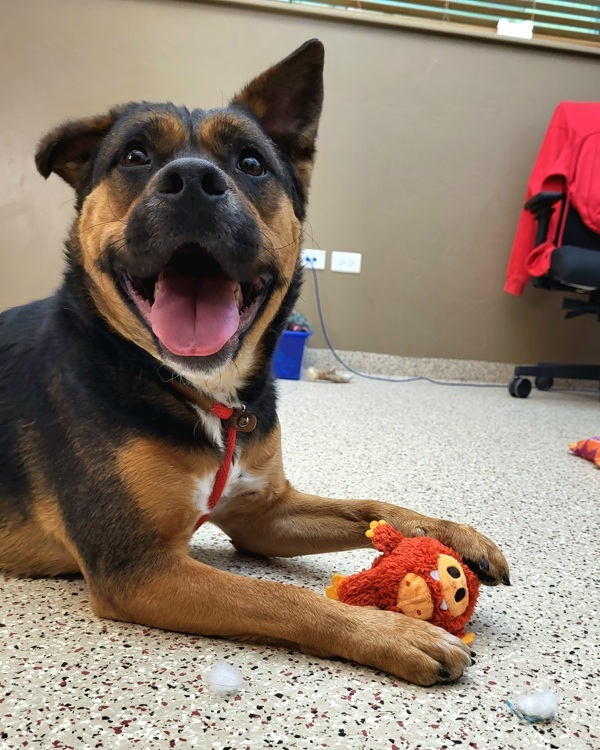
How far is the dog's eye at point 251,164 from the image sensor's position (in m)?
1.33

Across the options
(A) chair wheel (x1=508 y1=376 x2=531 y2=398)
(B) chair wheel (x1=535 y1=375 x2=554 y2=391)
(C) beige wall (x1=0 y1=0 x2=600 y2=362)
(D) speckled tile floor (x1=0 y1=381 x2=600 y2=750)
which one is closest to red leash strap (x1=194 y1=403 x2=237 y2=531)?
(D) speckled tile floor (x1=0 y1=381 x2=600 y2=750)

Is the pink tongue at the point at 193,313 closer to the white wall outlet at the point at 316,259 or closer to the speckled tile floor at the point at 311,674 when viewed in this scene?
the speckled tile floor at the point at 311,674

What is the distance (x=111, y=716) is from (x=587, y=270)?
11.8 feet

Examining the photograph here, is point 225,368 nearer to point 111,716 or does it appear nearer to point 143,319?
point 143,319

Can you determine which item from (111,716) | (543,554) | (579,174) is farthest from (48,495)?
(579,174)

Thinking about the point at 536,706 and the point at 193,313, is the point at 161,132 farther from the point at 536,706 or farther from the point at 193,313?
the point at 536,706

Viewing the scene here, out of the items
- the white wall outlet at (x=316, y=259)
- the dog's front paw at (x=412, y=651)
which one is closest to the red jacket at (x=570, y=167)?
the white wall outlet at (x=316, y=259)

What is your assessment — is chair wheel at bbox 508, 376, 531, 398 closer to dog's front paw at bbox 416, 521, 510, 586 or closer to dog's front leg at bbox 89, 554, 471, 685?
dog's front paw at bbox 416, 521, 510, 586

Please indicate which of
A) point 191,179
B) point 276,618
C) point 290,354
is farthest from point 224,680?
point 290,354

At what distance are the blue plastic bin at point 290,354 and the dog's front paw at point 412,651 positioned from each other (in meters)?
3.16

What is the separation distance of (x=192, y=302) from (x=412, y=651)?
721mm

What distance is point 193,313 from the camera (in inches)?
45.6

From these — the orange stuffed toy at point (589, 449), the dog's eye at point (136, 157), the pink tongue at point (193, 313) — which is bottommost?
the orange stuffed toy at point (589, 449)

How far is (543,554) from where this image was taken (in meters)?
1.46
